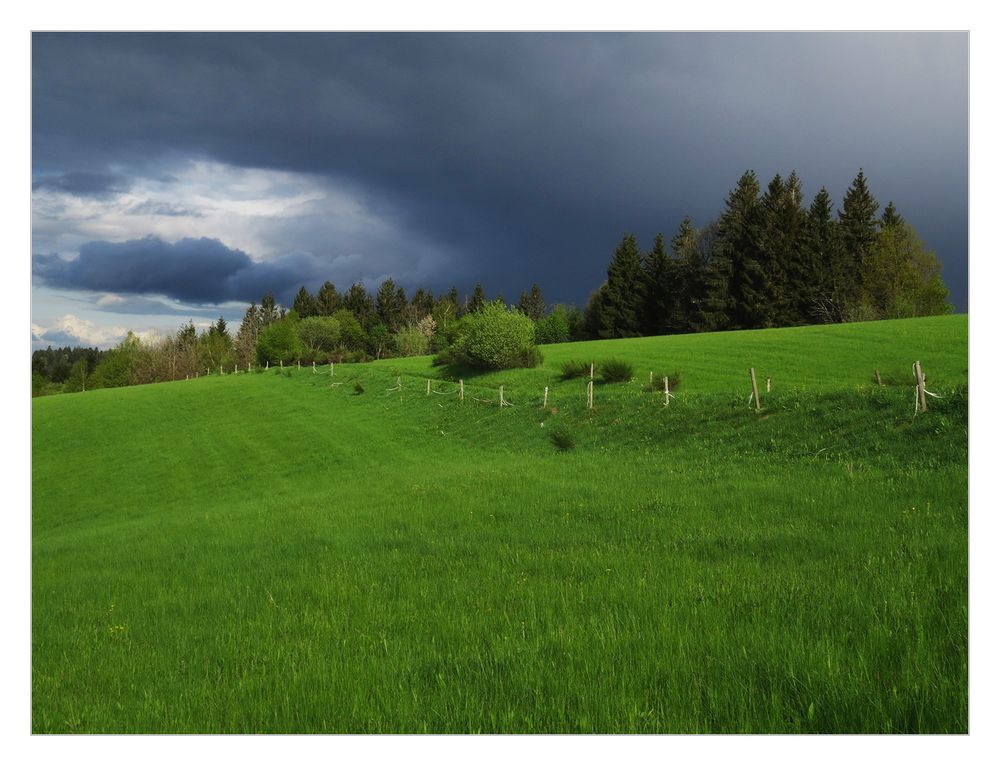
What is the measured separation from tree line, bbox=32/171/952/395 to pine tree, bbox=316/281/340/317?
25335 mm

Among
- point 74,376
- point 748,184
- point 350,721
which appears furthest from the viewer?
point 74,376

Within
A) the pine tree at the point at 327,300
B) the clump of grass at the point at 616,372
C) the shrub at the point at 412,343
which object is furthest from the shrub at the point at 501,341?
the pine tree at the point at 327,300

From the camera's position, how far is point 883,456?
→ 1484 centimetres

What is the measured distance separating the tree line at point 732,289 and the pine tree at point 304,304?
2774cm

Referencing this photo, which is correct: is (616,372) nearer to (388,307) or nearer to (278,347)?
(278,347)

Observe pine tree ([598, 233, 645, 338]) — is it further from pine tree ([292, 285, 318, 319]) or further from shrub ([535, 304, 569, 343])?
pine tree ([292, 285, 318, 319])

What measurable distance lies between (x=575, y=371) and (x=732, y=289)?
50.4 metres

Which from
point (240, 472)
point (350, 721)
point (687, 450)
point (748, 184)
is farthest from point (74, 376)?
point (350, 721)

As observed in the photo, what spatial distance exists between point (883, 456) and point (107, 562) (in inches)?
706

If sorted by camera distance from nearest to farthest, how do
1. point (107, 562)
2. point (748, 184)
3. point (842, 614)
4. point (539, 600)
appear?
point (842, 614) → point (539, 600) → point (107, 562) → point (748, 184)

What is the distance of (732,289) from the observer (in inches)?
3492

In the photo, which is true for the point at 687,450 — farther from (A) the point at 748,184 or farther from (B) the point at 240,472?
(A) the point at 748,184

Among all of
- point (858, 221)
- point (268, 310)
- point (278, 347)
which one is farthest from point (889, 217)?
point (268, 310)

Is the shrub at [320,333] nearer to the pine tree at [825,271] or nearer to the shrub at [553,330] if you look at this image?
the shrub at [553,330]
